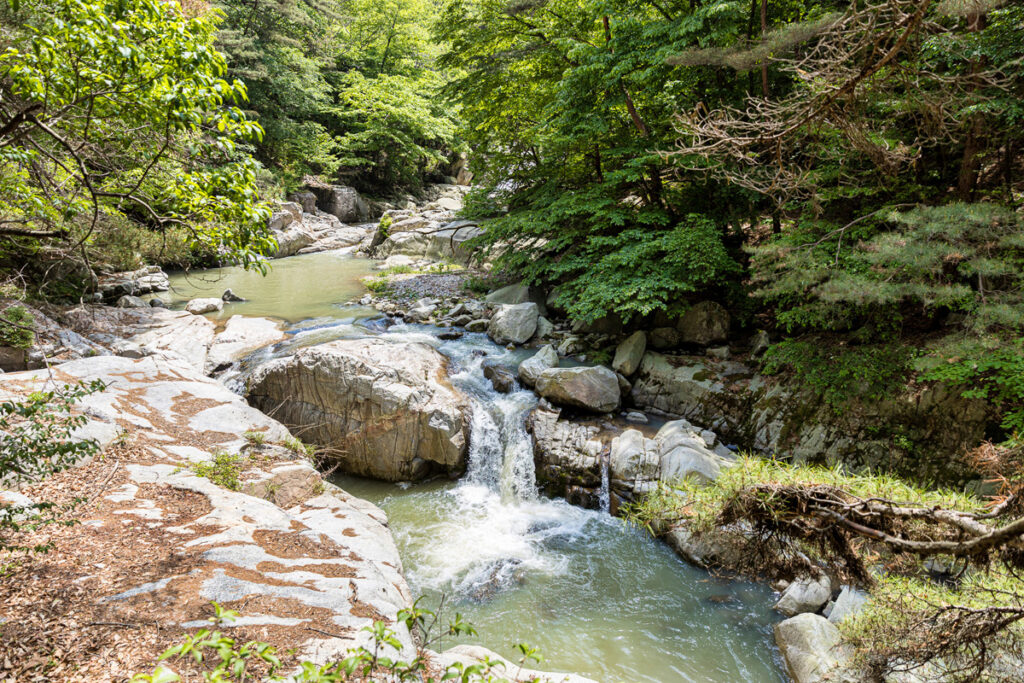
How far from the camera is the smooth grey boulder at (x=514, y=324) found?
1038 cm

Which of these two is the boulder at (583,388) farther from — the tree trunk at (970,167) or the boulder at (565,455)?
the tree trunk at (970,167)

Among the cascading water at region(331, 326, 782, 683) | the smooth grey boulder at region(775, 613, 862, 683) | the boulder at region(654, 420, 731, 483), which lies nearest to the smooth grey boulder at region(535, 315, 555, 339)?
the cascading water at region(331, 326, 782, 683)

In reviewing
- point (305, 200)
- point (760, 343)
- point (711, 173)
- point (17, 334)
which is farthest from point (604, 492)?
point (305, 200)

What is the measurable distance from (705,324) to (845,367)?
2.84 meters

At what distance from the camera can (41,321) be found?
31.8 ft

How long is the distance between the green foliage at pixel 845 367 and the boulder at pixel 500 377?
424 centimetres

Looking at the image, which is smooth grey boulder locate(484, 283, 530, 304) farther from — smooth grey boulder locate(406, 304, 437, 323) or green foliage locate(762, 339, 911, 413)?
green foliage locate(762, 339, 911, 413)

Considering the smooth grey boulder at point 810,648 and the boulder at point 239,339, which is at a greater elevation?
the boulder at point 239,339

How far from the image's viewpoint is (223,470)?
17.0 ft

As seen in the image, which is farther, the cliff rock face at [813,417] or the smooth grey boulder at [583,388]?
the smooth grey boulder at [583,388]

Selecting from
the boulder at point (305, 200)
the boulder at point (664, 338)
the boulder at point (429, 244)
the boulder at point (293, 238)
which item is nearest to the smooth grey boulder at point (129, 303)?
the boulder at point (293, 238)

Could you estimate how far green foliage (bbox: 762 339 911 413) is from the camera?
19.8 feet

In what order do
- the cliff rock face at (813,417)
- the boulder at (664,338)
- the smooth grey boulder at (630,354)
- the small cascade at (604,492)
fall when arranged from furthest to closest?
the boulder at (664,338) < the smooth grey boulder at (630,354) < the small cascade at (604,492) < the cliff rock face at (813,417)

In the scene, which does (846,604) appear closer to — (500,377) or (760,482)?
(760,482)
